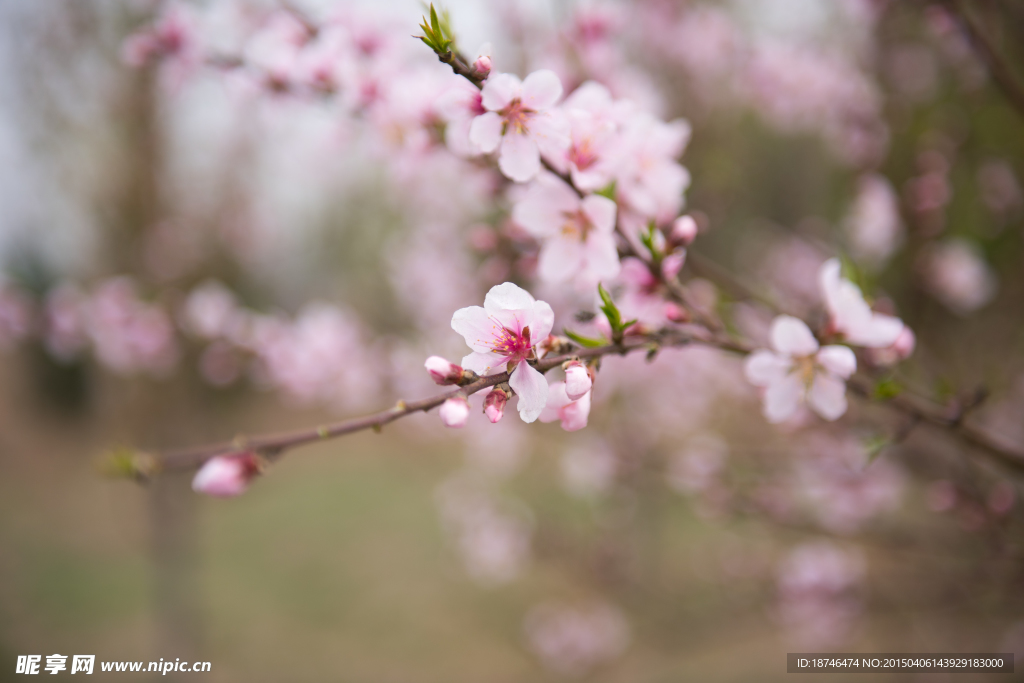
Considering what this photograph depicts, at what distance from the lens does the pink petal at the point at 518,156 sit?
3.35ft

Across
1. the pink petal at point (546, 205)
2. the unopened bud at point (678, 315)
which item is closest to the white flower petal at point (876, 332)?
the unopened bud at point (678, 315)

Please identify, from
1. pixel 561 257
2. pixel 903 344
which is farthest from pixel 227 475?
pixel 903 344

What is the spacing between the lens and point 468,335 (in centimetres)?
92

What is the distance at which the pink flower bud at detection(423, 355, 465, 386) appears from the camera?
875 millimetres

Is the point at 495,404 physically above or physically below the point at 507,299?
below

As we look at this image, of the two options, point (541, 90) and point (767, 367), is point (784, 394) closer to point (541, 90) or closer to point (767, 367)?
point (767, 367)

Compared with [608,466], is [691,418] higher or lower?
higher

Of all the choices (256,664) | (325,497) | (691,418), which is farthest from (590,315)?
(325,497)

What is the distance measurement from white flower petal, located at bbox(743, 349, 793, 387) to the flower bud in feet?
2.48

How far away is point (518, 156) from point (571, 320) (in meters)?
1.28

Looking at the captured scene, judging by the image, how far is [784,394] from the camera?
112 centimetres

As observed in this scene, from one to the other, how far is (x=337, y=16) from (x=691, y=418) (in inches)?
179

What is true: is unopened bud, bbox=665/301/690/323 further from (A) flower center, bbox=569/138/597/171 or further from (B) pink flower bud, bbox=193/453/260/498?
(B) pink flower bud, bbox=193/453/260/498

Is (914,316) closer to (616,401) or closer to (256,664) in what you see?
(616,401)
